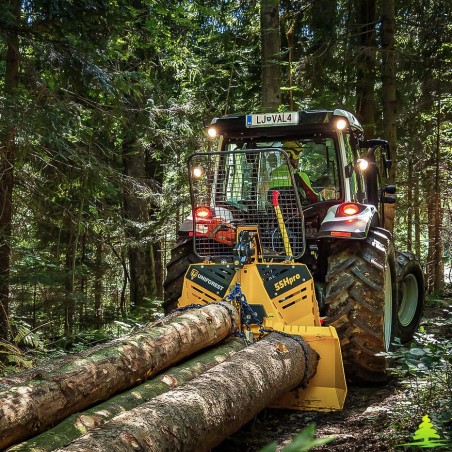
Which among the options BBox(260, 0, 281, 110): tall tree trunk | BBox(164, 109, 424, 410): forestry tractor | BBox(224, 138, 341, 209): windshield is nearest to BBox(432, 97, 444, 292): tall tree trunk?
BBox(260, 0, 281, 110): tall tree trunk

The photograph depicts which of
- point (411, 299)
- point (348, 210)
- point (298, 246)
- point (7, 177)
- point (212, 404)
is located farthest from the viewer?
point (7, 177)

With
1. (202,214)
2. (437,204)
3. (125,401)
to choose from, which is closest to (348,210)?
(202,214)

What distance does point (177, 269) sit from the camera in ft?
21.5

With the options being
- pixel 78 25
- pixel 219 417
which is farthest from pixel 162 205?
pixel 219 417

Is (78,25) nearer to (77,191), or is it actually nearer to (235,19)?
(77,191)

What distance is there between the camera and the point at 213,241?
6.34m

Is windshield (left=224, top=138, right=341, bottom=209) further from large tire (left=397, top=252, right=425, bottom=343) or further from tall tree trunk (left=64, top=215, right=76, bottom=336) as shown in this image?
tall tree trunk (left=64, top=215, right=76, bottom=336)

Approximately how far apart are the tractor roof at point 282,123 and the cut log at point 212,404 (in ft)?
7.76

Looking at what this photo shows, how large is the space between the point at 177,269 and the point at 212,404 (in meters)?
3.04

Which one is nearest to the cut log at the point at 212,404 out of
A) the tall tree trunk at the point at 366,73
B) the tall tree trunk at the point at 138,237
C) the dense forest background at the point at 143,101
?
the dense forest background at the point at 143,101

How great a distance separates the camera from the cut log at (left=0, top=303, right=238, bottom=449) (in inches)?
129

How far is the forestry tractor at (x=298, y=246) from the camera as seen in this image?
546 centimetres

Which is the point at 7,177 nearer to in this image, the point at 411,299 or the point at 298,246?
the point at 298,246

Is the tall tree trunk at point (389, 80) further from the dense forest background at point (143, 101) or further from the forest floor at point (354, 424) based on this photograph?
the forest floor at point (354, 424)
